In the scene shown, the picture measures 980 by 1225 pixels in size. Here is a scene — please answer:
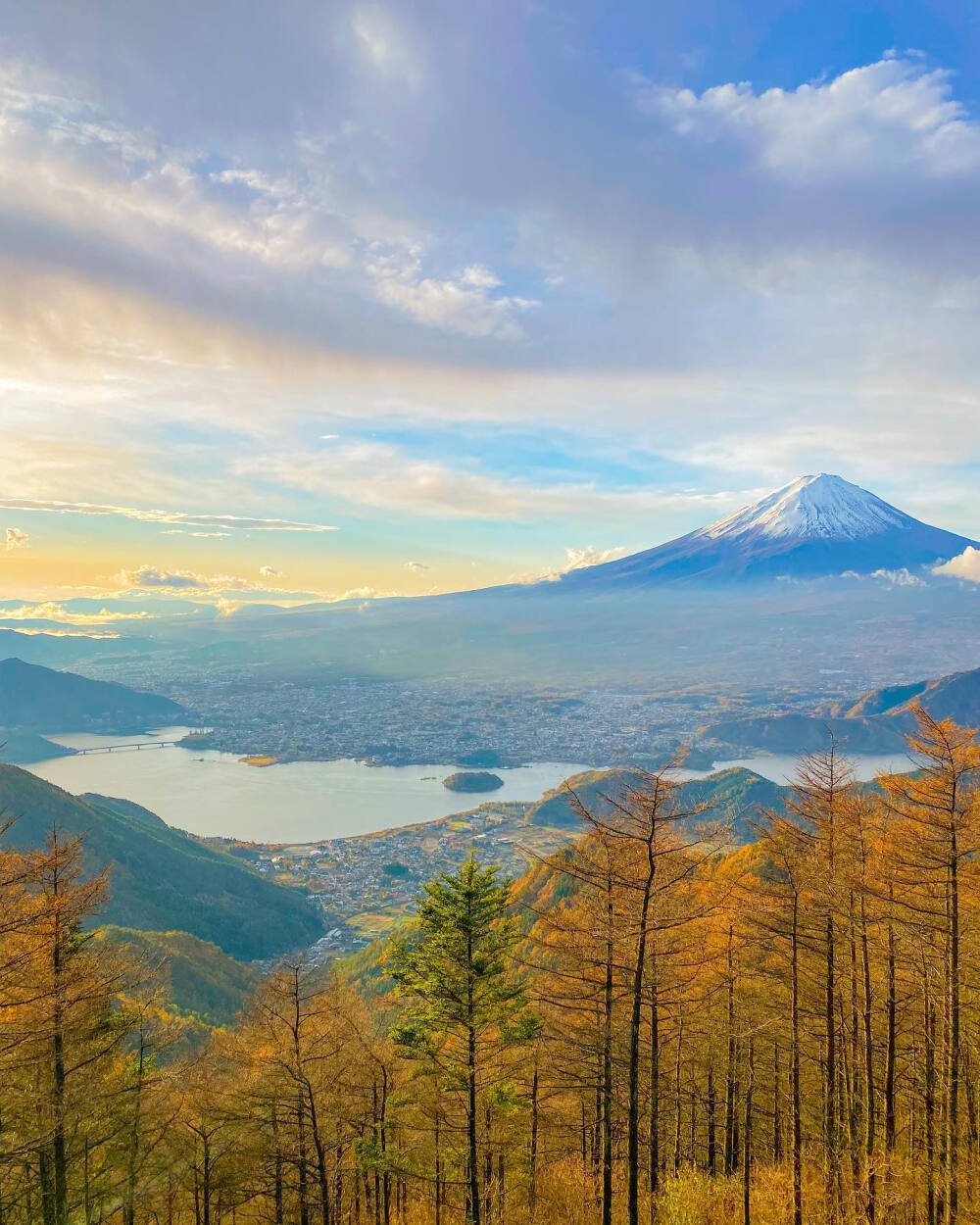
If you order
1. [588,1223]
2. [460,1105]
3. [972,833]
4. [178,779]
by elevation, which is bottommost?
[178,779]

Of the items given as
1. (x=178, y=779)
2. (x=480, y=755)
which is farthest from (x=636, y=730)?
(x=178, y=779)

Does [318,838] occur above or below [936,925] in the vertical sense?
below

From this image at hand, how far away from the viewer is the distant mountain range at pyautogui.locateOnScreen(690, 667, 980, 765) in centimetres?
15350

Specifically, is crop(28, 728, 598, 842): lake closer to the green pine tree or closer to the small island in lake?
the small island in lake

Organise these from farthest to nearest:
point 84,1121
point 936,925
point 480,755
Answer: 1. point 480,755
2. point 84,1121
3. point 936,925

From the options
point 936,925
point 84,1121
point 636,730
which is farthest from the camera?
point 636,730

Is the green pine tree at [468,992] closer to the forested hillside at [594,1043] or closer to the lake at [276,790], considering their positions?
the forested hillside at [594,1043]

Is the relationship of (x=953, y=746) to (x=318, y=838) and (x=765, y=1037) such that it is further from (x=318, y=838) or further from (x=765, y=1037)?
(x=318, y=838)

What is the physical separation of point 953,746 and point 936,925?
2.61m

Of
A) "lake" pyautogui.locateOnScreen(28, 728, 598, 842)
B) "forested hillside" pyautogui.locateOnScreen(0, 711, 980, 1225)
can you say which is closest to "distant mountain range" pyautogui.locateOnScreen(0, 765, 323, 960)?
"lake" pyautogui.locateOnScreen(28, 728, 598, 842)

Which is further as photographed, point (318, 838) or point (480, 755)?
point (480, 755)

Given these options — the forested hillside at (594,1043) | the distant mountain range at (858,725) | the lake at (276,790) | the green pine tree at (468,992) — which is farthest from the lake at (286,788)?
the green pine tree at (468,992)

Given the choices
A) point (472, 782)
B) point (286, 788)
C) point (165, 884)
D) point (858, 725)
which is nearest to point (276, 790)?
point (286, 788)

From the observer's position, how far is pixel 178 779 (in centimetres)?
13425
